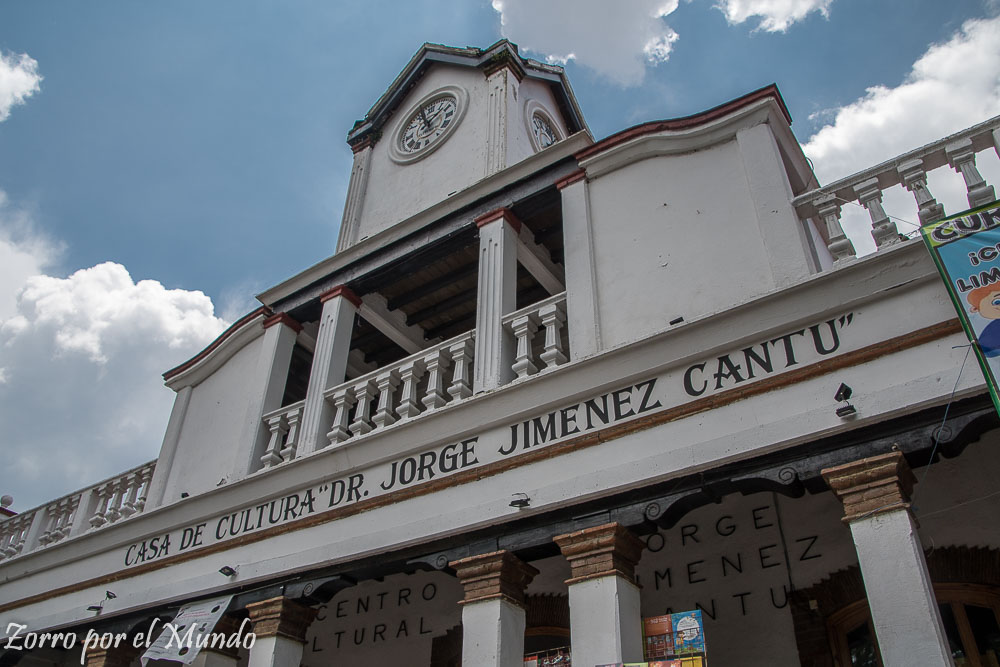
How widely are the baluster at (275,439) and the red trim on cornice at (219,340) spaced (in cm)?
206

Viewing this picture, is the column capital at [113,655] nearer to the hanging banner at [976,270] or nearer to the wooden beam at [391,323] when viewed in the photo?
the wooden beam at [391,323]

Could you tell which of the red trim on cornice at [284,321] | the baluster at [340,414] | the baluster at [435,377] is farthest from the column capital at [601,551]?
the red trim on cornice at [284,321]

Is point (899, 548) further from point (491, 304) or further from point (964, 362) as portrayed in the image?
point (491, 304)

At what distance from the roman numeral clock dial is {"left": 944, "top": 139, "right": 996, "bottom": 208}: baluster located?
8243 millimetres

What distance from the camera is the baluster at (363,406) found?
963 cm

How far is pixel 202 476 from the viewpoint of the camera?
11.3m

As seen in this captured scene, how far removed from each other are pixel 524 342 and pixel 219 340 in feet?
19.9

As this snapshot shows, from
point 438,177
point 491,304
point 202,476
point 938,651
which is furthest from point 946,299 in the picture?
point 202,476

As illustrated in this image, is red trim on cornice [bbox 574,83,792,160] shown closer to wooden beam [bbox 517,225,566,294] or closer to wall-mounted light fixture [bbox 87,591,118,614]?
wooden beam [bbox 517,225,566,294]

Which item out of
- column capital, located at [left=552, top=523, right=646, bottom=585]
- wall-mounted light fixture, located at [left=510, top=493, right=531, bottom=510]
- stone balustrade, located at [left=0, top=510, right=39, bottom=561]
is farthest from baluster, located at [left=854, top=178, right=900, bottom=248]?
stone balustrade, located at [left=0, top=510, right=39, bottom=561]

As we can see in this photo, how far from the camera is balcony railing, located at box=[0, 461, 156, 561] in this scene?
11.9 metres

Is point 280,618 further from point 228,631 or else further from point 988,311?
point 988,311

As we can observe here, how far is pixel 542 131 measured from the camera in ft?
47.8

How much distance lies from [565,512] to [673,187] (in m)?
3.80
